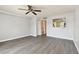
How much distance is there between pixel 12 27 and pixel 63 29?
4.26 m

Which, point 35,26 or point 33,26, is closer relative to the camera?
point 35,26

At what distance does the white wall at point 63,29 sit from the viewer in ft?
18.0

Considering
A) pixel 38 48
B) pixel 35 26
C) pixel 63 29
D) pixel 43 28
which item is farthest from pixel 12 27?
pixel 43 28

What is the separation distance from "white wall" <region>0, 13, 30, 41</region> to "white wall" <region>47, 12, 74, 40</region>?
97.7 inches

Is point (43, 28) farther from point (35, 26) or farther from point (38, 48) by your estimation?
point (38, 48)

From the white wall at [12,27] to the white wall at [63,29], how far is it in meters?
2.48

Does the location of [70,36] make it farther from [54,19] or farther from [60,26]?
[54,19]

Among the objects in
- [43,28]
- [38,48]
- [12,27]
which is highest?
[12,27]

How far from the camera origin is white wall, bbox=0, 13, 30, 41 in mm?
5111

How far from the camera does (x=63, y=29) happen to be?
19.8 ft

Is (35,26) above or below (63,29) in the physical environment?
above

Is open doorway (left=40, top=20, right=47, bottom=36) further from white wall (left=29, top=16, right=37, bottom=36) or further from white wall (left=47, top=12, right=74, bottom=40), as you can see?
white wall (left=47, top=12, right=74, bottom=40)

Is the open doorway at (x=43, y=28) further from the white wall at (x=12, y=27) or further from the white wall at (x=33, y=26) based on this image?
the white wall at (x=12, y=27)
